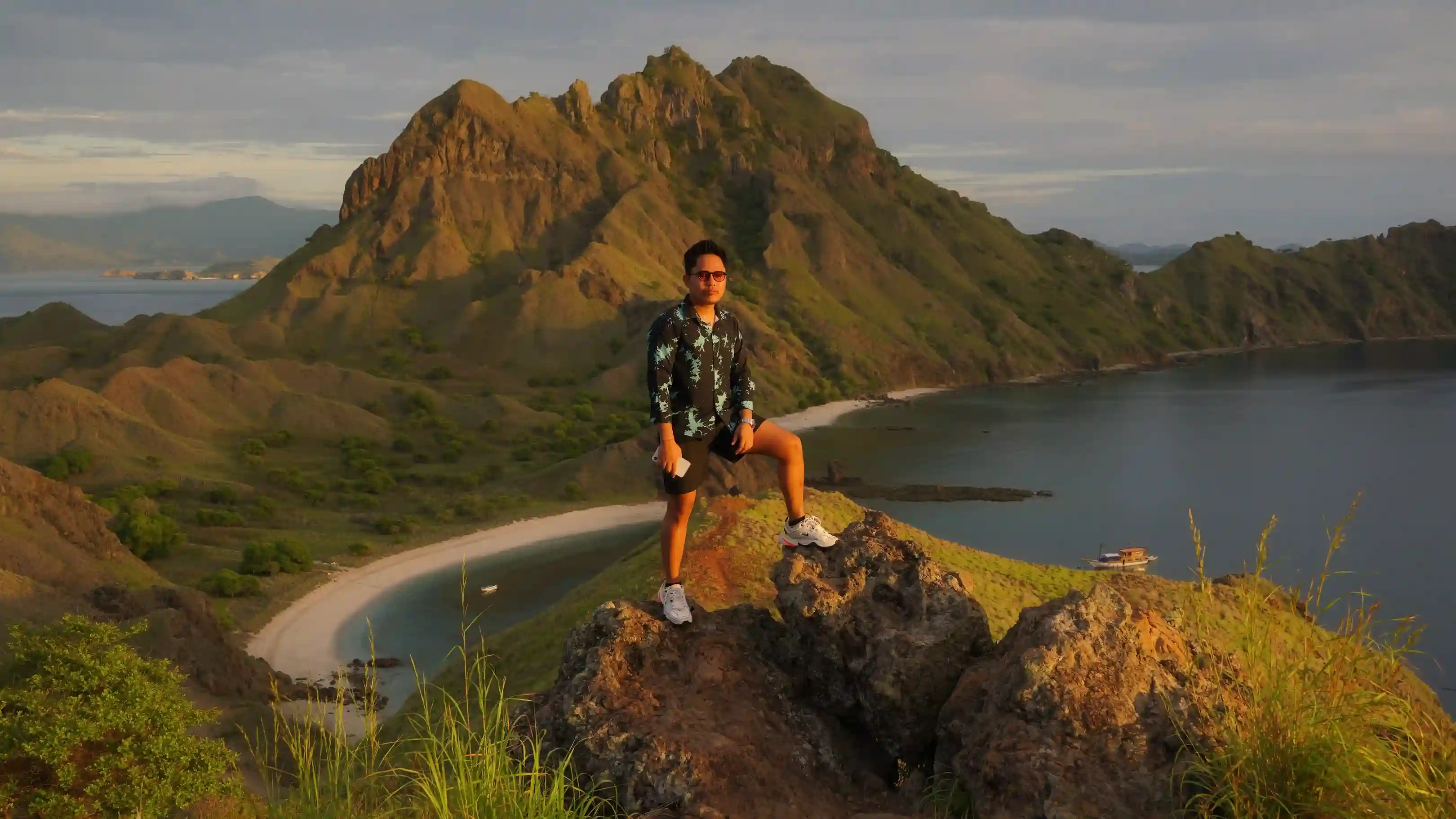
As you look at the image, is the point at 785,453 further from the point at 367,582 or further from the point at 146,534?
the point at 146,534

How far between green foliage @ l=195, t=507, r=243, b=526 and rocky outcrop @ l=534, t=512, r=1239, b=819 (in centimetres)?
7232

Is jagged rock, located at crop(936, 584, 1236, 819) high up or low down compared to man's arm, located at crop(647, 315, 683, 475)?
down

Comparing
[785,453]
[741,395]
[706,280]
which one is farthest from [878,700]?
[706,280]

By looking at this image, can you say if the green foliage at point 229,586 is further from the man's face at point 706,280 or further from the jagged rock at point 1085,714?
the jagged rock at point 1085,714

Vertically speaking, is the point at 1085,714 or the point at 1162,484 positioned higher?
the point at 1085,714

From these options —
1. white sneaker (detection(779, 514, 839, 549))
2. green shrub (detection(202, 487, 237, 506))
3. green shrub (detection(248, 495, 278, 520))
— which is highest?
white sneaker (detection(779, 514, 839, 549))

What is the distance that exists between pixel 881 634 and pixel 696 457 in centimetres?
248

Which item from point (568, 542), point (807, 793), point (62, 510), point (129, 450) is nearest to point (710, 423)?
point (807, 793)

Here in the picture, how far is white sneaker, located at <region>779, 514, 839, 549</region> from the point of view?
11.5 meters

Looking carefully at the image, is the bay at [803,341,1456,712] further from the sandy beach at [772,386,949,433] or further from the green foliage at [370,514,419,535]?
the green foliage at [370,514,419,535]

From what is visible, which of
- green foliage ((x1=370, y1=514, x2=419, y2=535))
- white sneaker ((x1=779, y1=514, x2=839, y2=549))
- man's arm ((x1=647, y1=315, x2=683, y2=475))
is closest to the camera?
man's arm ((x1=647, y1=315, x2=683, y2=475))

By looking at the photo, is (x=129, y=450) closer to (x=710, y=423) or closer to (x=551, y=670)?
(x=551, y=670)

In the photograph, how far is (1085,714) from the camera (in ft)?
27.9

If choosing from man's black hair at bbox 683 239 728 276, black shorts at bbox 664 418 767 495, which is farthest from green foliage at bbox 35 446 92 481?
man's black hair at bbox 683 239 728 276
